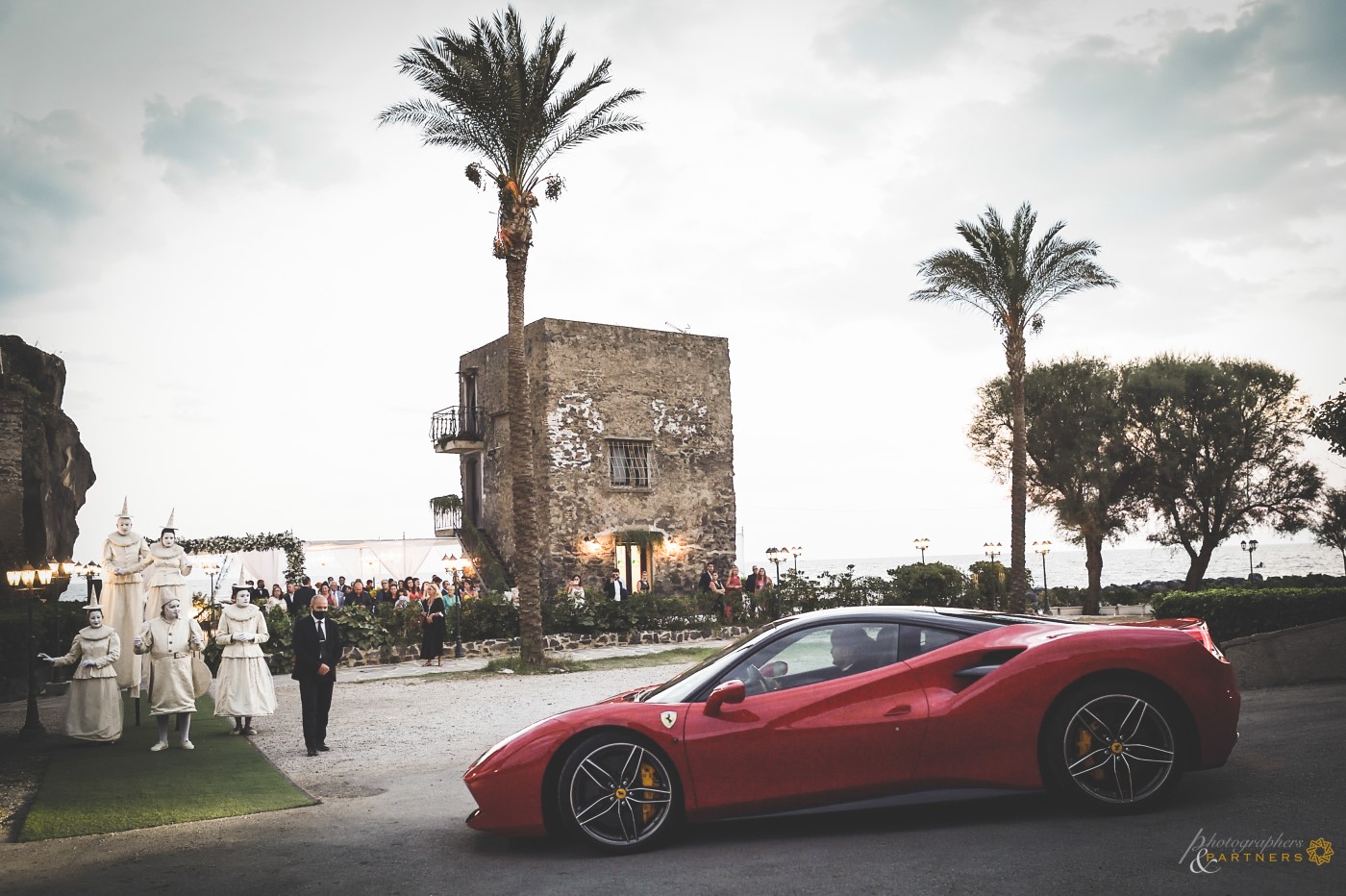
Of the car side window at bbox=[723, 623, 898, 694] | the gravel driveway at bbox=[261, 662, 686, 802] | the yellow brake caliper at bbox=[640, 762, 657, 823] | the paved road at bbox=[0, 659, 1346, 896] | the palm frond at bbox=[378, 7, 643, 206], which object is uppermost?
the palm frond at bbox=[378, 7, 643, 206]

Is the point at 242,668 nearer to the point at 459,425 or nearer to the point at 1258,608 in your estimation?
the point at 1258,608

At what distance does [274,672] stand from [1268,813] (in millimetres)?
18333

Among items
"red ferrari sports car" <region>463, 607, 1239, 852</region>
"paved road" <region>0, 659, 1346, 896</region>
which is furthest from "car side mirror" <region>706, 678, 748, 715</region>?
"paved road" <region>0, 659, 1346, 896</region>

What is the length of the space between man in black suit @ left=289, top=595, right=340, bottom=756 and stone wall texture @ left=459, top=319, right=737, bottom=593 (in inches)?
814

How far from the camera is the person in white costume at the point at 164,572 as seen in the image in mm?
13663

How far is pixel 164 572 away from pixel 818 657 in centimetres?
1114

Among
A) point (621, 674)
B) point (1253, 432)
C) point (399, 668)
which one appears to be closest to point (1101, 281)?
point (1253, 432)

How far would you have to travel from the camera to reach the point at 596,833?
5.57 m

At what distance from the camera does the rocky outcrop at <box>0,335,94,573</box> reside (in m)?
22.0

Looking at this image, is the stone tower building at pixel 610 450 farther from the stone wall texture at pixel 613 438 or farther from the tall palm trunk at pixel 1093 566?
the tall palm trunk at pixel 1093 566

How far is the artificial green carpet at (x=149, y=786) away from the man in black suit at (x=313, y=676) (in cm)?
57

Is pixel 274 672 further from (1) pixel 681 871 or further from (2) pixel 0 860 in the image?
(1) pixel 681 871

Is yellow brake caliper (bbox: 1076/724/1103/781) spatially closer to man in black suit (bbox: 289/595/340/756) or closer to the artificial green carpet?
the artificial green carpet

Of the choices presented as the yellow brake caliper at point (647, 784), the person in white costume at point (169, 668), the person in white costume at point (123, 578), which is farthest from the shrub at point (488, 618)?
the yellow brake caliper at point (647, 784)
